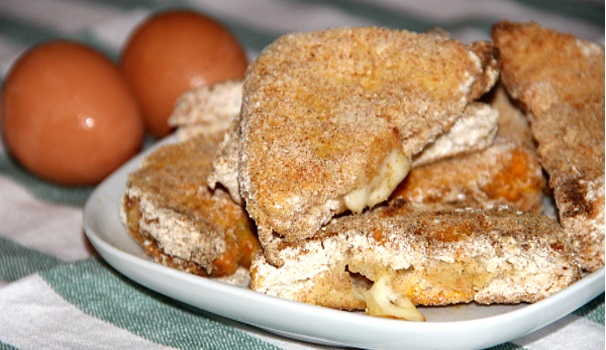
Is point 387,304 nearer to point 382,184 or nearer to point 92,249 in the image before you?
point 382,184

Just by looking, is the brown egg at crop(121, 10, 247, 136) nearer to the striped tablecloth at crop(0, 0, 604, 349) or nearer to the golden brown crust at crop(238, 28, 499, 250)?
the striped tablecloth at crop(0, 0, 604, 349)

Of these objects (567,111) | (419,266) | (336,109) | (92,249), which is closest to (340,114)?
(336,109)

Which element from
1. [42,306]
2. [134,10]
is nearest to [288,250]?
[42,306]

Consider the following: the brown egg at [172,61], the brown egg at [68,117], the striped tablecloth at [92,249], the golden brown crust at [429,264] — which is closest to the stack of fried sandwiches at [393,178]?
the golden brown crust at [429,264]

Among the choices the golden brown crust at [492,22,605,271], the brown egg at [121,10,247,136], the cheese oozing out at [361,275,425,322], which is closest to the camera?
the cheese oozing out at [361,275,425,322]

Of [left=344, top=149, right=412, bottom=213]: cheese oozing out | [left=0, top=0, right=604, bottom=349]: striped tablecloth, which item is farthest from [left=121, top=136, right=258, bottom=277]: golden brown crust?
[left=344, top=149, right=412, bottom=213]: cheese oozing out

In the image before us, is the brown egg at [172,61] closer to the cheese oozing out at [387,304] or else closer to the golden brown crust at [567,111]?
the golden brown crust at [567,111]
